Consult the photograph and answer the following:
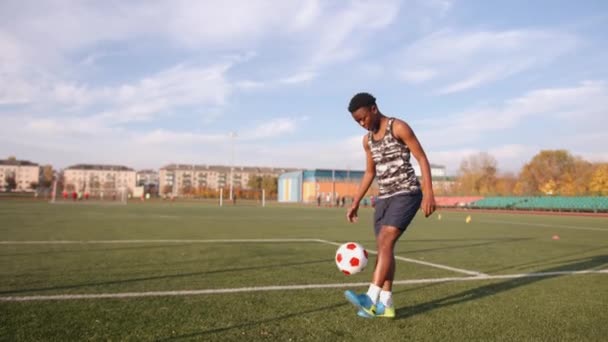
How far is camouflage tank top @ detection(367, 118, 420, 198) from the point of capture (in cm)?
441

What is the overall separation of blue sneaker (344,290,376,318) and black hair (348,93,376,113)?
182 cm

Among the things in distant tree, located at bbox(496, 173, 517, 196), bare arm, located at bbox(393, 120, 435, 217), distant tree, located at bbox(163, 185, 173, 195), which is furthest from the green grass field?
distant tree, located at bbox(163, 185, 173, 195)

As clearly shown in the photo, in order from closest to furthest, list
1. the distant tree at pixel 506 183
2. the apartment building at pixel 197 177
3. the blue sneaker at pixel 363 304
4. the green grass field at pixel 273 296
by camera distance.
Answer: the green grass field at pixel 273 296 → the blue sneaker at pixel 363 304 → the distant tree at pixel 506 183 → the apartment building at pixel 197 177

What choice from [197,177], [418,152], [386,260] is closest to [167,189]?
[197,177]

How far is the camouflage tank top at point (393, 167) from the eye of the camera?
4410 mm

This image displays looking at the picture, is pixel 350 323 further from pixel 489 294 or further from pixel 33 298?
pixel 33 298

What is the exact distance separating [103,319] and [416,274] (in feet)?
14.4

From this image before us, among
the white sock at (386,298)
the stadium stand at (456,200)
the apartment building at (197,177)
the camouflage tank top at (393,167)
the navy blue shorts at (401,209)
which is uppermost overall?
the apartment building at (197,177)

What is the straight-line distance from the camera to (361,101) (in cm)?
443

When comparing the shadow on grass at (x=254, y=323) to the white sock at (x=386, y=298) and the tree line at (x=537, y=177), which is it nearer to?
the white sock at (x=386, y=298)

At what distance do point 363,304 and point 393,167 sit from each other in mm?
1397

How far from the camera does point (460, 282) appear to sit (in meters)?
5.91

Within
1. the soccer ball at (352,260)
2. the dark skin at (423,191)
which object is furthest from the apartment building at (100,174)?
the dark skin at (423,191)

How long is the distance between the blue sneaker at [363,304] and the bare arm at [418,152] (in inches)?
40.8
